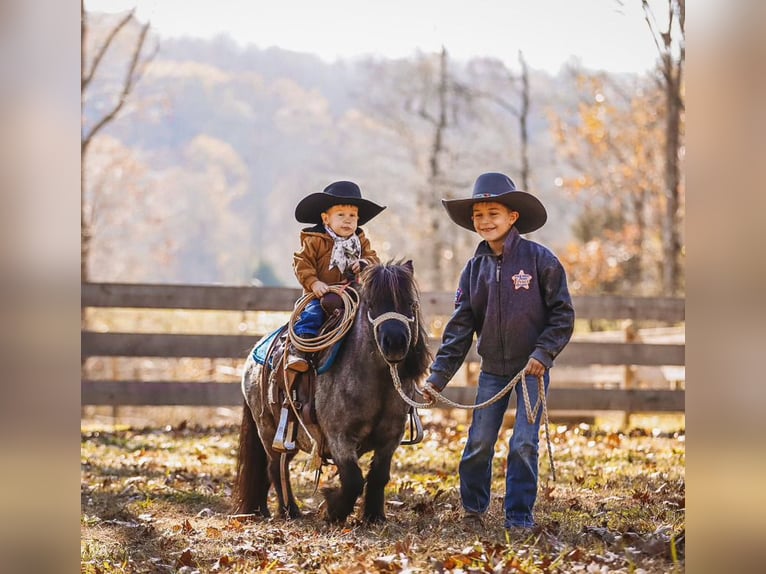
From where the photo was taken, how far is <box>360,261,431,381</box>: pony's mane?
213 inches

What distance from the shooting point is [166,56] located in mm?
47969

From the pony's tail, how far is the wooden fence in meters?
4.35

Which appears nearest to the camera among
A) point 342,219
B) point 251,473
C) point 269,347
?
point 342,219

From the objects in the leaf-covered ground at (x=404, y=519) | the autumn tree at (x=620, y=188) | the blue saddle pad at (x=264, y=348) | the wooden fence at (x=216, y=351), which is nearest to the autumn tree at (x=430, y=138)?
the autumn tree at (x=620, y=188)

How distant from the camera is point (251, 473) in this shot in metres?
6.76

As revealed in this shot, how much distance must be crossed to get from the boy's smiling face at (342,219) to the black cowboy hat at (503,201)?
2.36ft

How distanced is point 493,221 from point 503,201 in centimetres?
14

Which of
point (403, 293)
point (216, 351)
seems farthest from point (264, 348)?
point (216, 351)

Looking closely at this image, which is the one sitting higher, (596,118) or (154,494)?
(596,118)

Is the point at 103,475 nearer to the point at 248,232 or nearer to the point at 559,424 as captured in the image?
the point at 559,424

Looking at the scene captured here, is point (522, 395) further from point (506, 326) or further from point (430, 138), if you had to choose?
point (430, 138)

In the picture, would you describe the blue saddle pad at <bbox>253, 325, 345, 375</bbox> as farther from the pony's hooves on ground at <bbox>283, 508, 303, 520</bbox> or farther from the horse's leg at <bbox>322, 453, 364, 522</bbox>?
the pony's hooves on ground at <bbox>283, 508, 303, 520</bbox>
